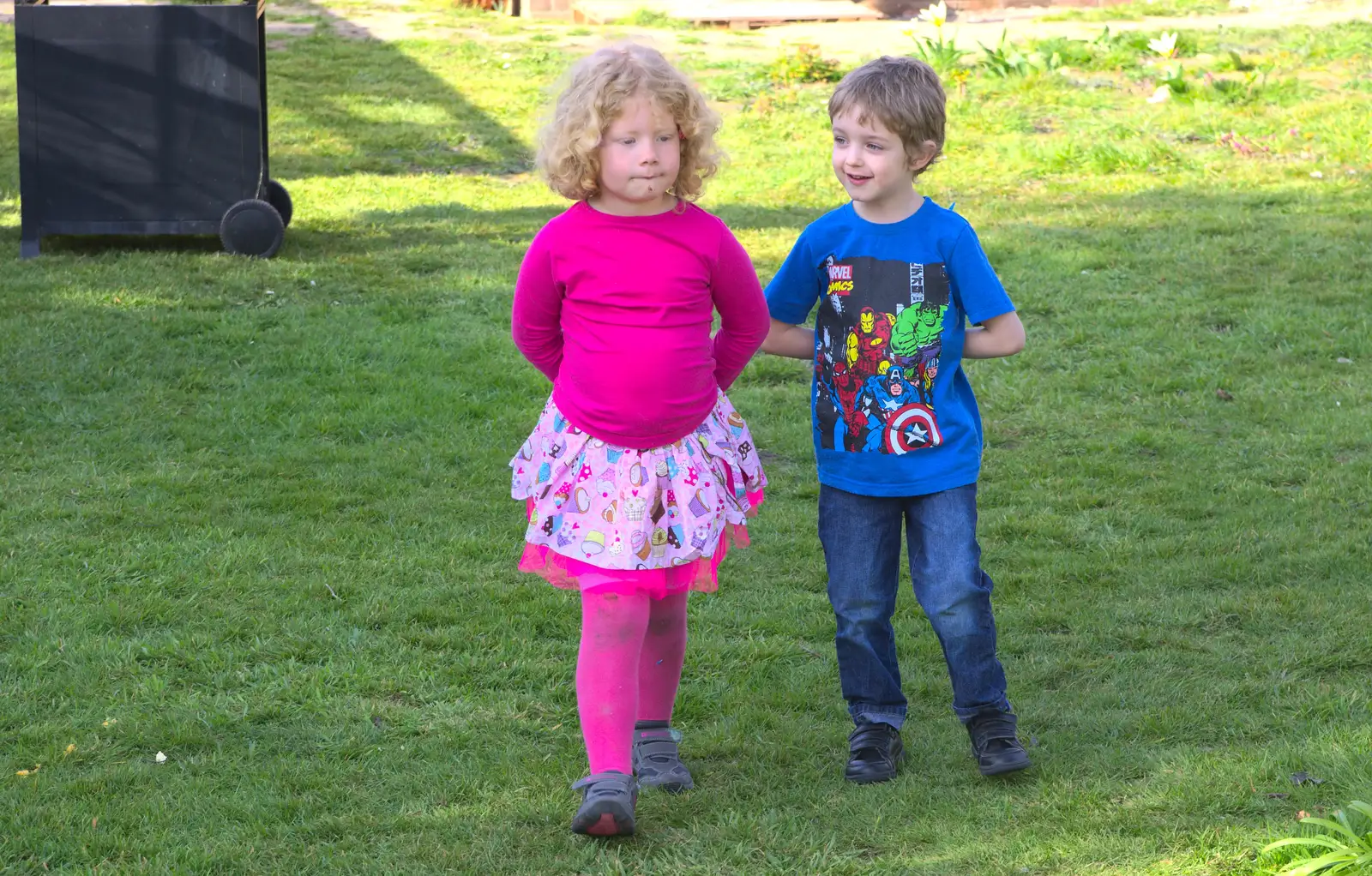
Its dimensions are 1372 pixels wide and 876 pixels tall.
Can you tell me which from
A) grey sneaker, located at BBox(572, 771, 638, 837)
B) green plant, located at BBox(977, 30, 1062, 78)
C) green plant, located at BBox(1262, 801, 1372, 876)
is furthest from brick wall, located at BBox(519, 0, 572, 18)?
green plant, located at BBox(1262, 801, 1372, 876)

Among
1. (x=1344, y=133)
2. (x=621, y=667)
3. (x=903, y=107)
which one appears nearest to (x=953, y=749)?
(x=621, y=667)

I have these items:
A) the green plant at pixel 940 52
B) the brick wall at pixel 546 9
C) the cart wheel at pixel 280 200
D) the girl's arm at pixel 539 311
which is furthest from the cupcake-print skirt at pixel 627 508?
the brick wall at pixel 546 9

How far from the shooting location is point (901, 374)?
3.12m

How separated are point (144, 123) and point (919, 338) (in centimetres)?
601

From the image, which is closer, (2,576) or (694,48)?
(2,576)

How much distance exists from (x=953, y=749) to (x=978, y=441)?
0.73 metres

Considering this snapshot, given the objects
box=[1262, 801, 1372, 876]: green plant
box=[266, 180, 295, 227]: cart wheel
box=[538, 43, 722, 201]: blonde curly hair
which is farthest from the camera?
box=[266, 180, 295, 227]: cart wheel

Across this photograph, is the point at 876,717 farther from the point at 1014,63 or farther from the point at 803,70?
the point at 803,70

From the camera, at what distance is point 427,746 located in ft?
11.5

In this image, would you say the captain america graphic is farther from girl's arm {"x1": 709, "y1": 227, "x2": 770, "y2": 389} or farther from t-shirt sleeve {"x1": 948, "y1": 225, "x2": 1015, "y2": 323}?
girl's arm {"x1": 709, "y1": 227, "x2": 770, "y2": 389}

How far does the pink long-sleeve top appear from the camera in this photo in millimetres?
2949

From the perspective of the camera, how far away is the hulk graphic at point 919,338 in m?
3.12

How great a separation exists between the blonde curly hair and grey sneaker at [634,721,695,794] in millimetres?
1140

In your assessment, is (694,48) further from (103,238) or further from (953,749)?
(953,749)
